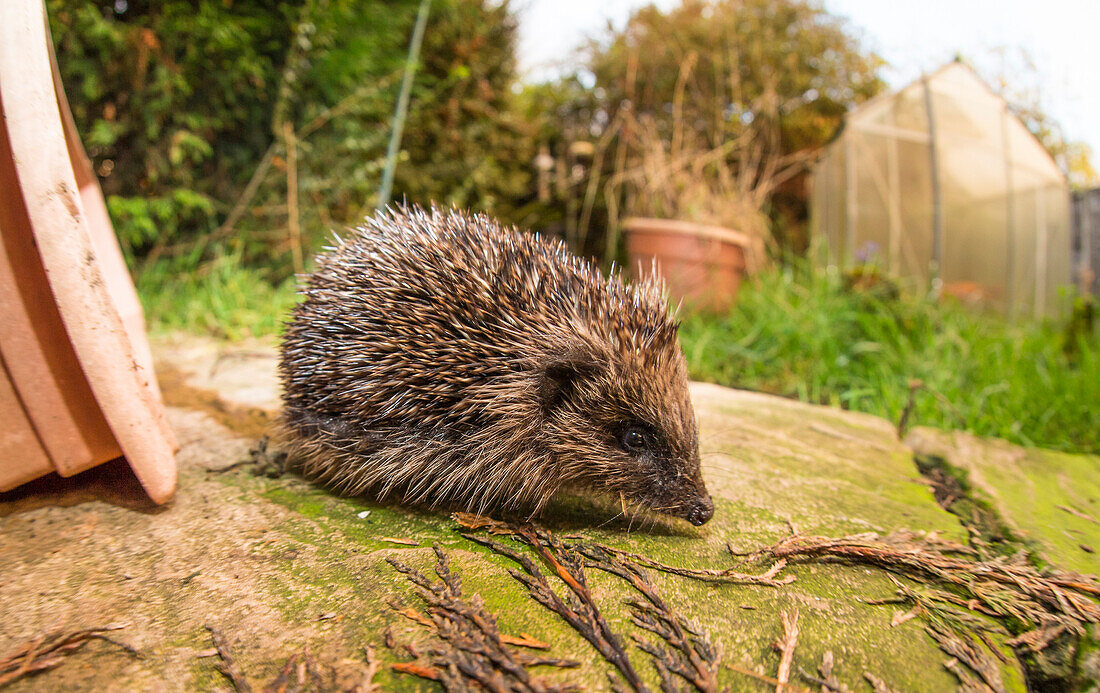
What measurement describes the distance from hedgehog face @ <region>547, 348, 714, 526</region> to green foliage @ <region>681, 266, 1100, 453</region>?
256 centimetres

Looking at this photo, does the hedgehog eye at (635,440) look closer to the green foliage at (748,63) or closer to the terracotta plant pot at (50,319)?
the terracotta plant pot at (50,319)

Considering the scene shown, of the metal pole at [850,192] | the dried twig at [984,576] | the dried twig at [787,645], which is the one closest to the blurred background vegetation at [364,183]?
the metal pole at [850,192]

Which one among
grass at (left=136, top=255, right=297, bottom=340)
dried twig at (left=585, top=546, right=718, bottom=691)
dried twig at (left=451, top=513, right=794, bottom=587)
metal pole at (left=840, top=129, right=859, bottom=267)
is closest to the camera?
dried twig at (left=585, top=546, right=718, bottom=691)

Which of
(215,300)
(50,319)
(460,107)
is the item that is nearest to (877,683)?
(50,319)

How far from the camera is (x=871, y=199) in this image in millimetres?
7824

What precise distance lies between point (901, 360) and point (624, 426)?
12.0 feet

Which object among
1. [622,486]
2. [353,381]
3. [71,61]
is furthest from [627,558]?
[71,61]

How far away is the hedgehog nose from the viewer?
6.33ft

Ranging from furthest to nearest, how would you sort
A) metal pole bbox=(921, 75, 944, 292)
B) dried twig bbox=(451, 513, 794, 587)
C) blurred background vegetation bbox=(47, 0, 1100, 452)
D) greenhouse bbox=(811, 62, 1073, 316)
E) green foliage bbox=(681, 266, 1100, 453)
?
1. greenhouse bbox=(811, 62, 1073, 316)
2. metal pole bbox=(921, 75, 944, 292)
3. blurred background vegetation bbox=(47, 0, 1100, 452)
4. green foliage bbox=(681, 266, 1100, 453)
5. dried twig bbox=(451, 513, 794, 587)

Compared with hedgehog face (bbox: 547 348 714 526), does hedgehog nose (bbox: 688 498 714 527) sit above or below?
below

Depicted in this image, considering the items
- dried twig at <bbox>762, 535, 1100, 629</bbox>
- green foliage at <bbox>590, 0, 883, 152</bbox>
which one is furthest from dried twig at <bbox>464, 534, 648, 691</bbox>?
green foliage at <bbox>590, 0, 883, 152</bbox>

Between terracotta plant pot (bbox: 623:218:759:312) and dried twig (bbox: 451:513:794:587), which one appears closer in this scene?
dried twig (bbox: 451:513:794:587)

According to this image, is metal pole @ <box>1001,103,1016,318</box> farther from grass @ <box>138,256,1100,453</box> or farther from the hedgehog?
the hedgehog

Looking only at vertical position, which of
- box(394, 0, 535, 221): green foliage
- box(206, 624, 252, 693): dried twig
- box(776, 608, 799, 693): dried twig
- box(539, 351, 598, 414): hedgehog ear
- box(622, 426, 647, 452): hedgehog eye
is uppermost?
box(394, 0, 535, 221): green foliage
